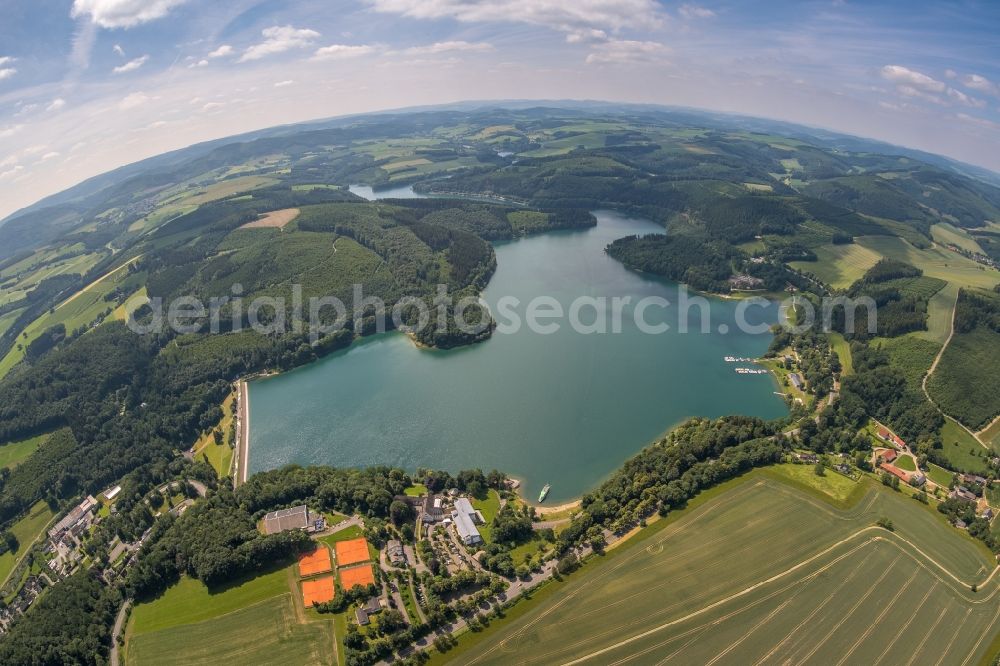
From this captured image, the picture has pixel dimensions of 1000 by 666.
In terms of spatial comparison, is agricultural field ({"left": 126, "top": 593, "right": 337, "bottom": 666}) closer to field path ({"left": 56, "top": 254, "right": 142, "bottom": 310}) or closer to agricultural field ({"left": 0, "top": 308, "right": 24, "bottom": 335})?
field path ({"left": 56, "top": 254, "right": 142, "bottom": 310})

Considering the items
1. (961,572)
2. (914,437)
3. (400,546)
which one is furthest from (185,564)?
(914,437)

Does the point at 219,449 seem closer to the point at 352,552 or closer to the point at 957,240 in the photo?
the point at 352,552

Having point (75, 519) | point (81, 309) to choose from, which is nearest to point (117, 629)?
point (75, 519)

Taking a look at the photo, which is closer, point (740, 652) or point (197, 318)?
point (740, 652)

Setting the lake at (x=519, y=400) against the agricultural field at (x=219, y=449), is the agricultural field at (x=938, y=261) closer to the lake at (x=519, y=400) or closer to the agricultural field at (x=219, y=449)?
the lake at (x=519, y=400)

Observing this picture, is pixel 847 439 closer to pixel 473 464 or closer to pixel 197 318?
pixel 473 464
